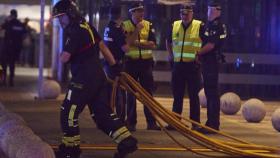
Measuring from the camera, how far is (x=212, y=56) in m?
12.2

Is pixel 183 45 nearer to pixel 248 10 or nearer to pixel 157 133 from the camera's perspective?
pixel 157 133

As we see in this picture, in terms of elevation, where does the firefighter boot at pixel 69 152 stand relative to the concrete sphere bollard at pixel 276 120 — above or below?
above

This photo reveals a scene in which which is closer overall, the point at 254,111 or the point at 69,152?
the point at 69,152

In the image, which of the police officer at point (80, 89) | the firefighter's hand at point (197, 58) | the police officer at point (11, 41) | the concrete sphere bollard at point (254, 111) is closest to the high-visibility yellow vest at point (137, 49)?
the firefighter's hand at point (197, 58)

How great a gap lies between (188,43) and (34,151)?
16.8ft

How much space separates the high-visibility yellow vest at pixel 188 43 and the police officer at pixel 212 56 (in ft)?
Result: 0.40

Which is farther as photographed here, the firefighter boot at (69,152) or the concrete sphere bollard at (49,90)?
the concrete sphere bollard at (49,90)

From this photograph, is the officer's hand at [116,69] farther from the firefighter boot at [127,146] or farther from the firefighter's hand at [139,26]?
the firefighter's hand at [139,26]

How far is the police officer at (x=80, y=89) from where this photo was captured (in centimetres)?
926

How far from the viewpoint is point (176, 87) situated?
40.7 ft

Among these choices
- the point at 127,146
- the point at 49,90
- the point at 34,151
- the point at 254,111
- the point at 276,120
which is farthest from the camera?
the point at 49,90

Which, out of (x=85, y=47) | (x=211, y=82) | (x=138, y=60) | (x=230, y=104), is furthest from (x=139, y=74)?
(x=230, y=104)

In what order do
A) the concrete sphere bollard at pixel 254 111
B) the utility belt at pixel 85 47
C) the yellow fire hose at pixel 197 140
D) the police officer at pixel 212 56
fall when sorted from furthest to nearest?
the concrete sphere bollard at pixel 254 111 → the police officer at pixel 212 56 → the yellow fire hose at pixel 197 140 → the utility belt at pixel 85 47

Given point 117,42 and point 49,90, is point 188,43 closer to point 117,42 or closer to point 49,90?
point 117,42
